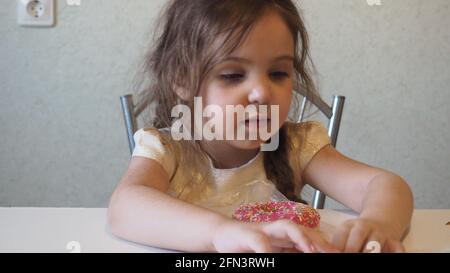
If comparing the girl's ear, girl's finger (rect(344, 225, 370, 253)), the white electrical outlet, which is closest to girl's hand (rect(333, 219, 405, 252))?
girl's finger (rect(344, 225, 370, 253))

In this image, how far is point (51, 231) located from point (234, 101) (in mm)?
278

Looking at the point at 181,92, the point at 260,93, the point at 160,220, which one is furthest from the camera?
the point at 181,92

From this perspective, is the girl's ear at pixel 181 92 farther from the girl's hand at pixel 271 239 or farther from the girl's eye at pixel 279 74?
the girl's hand at pixel 271 239

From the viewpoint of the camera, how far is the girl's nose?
71 centimetres

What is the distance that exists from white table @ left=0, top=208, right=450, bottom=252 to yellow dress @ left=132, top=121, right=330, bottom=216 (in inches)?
5.6

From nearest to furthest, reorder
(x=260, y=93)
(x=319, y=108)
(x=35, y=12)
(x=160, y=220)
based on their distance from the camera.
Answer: (x=160, y=220) < (x=260, y=93) < (x=319, y=108) < (x=35, y=12)

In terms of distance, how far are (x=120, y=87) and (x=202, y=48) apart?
89 centimetres

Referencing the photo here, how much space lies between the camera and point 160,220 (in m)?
0.59

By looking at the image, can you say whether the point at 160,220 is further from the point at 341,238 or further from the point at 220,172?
the point at 220,172

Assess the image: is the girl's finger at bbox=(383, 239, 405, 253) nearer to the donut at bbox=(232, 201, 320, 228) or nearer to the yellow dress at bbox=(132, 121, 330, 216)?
the donut at bbox=(232, 201, 320, 228)

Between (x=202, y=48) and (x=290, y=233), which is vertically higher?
(x=202, y=48)

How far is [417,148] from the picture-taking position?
1.81 meters

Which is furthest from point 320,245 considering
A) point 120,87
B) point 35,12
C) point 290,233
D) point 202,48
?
point 35,12
